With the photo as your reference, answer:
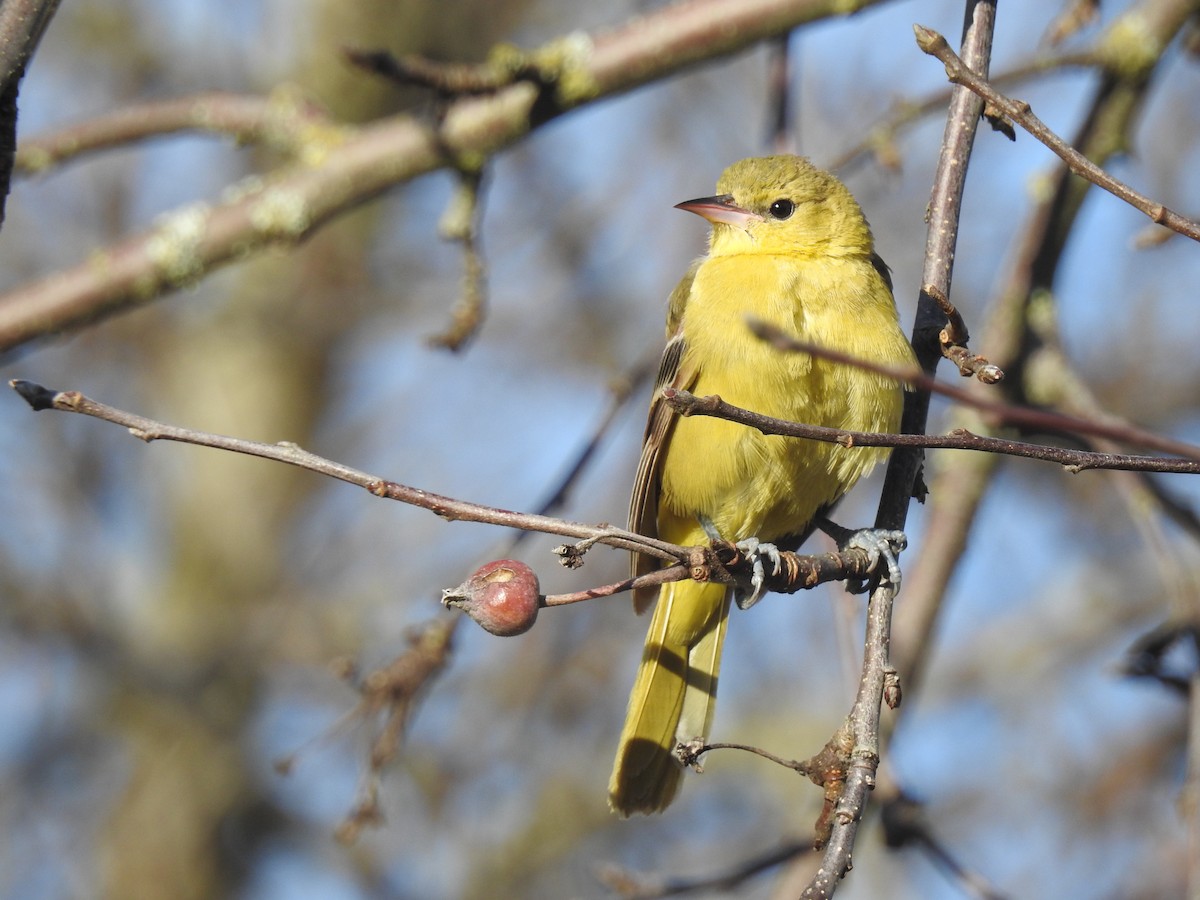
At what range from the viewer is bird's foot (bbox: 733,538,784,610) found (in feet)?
8.71

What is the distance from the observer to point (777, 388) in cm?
364

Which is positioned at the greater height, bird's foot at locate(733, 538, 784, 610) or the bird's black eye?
the bird's black eye

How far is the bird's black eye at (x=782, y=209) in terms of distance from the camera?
4336mm

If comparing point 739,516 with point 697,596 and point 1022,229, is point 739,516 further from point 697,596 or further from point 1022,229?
point 1022,229

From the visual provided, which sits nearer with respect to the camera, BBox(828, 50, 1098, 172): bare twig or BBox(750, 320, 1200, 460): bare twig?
BBox(750, 320, 1200, 460): bare twig

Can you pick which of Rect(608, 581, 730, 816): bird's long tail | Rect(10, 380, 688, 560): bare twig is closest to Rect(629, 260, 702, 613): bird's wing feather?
Rect(608, 581, 730, 816): bird's long tail

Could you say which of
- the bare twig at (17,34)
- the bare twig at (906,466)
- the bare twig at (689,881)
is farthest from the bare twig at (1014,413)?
the bare twig at (689,881)

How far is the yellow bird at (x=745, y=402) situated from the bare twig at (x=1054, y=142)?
1.33m

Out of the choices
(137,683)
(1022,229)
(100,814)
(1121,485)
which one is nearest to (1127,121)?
(1022,229)

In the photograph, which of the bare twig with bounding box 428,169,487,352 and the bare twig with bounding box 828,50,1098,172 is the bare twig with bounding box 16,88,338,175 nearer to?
the bare twig with bounding box 428,169,487,352

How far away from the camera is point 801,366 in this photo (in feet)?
11.8

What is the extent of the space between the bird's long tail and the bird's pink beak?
3.99 ft

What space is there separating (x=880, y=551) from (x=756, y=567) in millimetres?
269

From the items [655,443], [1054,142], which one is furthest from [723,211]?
[1054,142]
